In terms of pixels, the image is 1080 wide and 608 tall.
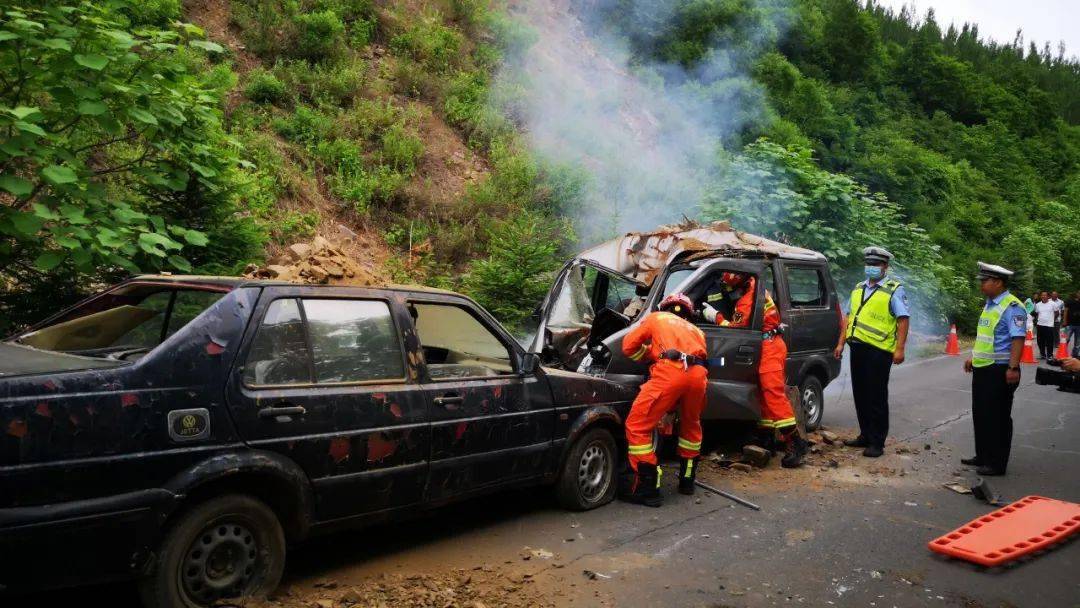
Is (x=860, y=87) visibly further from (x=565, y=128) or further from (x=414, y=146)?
(x=414, y=146)

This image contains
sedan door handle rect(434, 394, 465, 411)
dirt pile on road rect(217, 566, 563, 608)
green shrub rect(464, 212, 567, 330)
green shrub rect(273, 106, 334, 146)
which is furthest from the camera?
green shrub rect(273, 106, 334, 146)

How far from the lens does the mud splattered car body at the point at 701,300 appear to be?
696 centimetres

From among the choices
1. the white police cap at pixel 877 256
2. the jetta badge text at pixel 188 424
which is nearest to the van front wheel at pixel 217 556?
the jetta badge text at pixel 188 424

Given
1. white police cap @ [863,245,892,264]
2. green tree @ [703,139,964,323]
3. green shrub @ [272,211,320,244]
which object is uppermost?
green tree @ [703,139,964,323]

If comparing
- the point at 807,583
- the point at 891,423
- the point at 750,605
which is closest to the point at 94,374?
the point at 750,605

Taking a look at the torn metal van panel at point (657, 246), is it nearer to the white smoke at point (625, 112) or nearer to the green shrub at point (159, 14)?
the white smoke at point (625, 112)

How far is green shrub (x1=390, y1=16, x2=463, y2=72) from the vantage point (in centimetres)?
1856

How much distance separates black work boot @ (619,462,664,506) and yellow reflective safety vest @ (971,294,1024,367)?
130 inches

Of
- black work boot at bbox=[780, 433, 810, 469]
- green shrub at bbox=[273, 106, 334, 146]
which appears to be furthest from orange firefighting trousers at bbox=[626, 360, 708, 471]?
green shrub at bbox=[273, 106, 334, 146]

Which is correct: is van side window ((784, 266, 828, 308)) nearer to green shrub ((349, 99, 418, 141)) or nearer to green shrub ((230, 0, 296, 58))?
green shrub ((349, 99, 418, 141))

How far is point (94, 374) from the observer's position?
319 centimetres

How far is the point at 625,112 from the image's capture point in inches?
880

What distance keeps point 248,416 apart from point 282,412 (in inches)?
6.8

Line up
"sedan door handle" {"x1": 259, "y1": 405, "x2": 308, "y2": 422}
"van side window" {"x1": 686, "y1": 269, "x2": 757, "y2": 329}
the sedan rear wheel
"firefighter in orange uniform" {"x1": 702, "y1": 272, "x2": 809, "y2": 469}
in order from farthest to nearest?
"van side window" {"x1": 686, "y1": 269, "x2": 757, "y2": 329} < "firefighter in orange uniform" {"x1": 702, "y1": 272, "x2": 809, "y2": 469} < the sedan rear wheel < "sedan door handle" {"x1": 259, "y1": 405, "x2": 308, "y2": 422}
